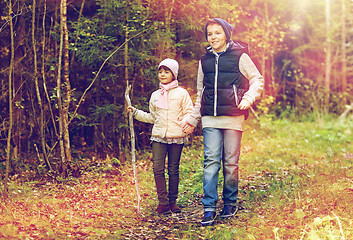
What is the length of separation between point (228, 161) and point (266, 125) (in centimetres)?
819

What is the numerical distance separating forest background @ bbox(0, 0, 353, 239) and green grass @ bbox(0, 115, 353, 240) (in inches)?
0.9

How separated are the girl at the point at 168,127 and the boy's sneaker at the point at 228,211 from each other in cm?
75

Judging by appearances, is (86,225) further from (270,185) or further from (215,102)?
(270,185)

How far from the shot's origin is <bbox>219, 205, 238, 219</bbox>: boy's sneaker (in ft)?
15.3

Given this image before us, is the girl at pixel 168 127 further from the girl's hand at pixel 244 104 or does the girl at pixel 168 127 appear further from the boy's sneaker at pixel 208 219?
the girl's hand at pixel 244 104

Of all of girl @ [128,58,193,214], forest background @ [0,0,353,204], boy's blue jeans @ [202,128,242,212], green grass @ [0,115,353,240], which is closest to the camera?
green grass @ [0,115,353,240]

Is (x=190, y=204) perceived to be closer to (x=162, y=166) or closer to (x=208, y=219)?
(x=162, y=166)

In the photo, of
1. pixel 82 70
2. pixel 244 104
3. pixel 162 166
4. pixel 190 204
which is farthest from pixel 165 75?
pixel 82 70

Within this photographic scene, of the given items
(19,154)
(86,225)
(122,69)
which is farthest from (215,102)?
(19,154)

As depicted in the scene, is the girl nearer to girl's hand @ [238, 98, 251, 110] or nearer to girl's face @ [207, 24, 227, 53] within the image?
girl's face @ [207, 24, 227, 53]

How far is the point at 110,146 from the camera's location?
26.9 ft

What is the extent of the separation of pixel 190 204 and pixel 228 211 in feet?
3.46

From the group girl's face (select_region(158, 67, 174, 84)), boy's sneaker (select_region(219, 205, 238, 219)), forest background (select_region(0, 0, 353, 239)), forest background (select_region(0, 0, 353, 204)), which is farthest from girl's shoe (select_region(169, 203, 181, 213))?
forest background (select_region(0, 0, 353, 204))

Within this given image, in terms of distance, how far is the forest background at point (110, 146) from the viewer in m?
4.45
